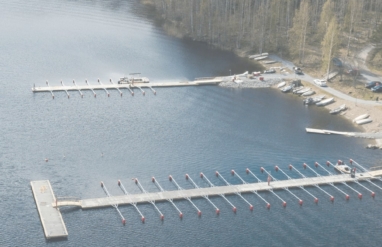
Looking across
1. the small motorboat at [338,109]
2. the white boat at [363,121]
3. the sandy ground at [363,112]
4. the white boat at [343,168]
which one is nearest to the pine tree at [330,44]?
the sandy ground at [363,112]

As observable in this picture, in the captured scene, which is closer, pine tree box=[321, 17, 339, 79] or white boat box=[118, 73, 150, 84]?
white boat box=[118, 73, 150, 84]

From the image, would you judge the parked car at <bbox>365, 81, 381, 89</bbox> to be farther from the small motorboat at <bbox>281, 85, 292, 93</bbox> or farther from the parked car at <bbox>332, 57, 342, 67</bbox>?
the small motorboat at <bbox>281, 85, 292, 93</bbox>

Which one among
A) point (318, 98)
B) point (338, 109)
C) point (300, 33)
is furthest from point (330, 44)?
point (338, 109)

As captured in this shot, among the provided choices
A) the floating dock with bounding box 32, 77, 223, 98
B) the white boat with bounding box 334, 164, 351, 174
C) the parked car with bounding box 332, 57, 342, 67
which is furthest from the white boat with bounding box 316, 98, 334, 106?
the white boat with bounding box 334, 164, 351, 174

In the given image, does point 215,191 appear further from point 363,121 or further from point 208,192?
point 363,121

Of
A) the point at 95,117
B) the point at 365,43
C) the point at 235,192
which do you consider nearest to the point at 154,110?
the point at 95,117
